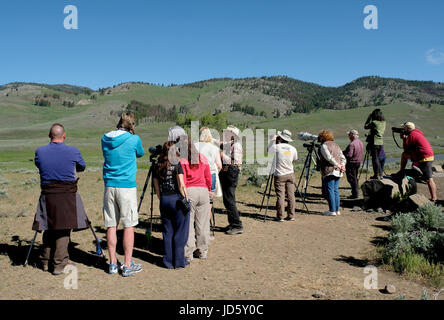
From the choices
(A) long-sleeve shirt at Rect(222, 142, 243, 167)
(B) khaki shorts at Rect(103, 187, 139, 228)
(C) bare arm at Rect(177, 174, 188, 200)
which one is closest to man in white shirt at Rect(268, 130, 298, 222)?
(A) long-sleeve shirt at Rect(222, 142, 243, 167)

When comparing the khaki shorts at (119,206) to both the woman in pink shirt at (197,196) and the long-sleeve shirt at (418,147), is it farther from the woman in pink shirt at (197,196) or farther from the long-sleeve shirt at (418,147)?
the long-sleeve shirt at (418,147)

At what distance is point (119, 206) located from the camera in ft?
17.7

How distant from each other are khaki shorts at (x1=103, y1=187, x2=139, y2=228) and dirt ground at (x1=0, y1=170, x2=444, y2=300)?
922 mm

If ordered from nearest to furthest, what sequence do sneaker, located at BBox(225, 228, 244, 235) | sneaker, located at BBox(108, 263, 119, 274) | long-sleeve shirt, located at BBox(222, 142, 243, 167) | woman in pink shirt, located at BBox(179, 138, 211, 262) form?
sneaker, located at BBox(108, 263, 119, 274), woman in pink shirt, located at BBox(179, 138, 211, 262), long-sleeve shirt, located at BBox(222, 142, 243, 167), sneaker, located at BBox(225, 228, 244, 235)

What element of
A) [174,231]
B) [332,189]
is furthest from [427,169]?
[174,231]

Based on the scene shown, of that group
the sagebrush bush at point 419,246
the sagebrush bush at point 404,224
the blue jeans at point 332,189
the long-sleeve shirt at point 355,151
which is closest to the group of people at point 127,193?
the sagebrush bush at point 419,246

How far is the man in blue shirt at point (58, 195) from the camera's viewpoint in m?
5.49

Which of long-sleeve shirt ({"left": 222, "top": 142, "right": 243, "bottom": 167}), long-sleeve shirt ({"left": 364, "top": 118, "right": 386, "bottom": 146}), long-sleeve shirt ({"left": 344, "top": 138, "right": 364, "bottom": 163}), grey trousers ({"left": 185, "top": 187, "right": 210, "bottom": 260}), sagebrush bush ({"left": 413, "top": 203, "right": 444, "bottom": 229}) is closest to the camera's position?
grey trousers ({"left": 185, "top": 187, "right": 210, "bottom": 260})

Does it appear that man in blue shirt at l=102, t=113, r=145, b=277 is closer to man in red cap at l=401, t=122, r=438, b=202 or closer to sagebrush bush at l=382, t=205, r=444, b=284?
sagebrush bush at l=382, t=205, r=444, b=284

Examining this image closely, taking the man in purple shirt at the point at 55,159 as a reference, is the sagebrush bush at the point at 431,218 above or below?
below

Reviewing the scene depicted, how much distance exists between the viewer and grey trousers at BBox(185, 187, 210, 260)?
6.16m

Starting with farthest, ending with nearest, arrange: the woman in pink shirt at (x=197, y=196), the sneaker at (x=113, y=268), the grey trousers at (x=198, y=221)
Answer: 1. the grey trousers at (x=198, y=221)
2. the woman in pink shirt at (x=197, y=196)
3. the sneaker at (x=113, y=268)

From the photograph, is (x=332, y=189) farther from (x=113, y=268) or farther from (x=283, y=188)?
(x=113, y=268)
